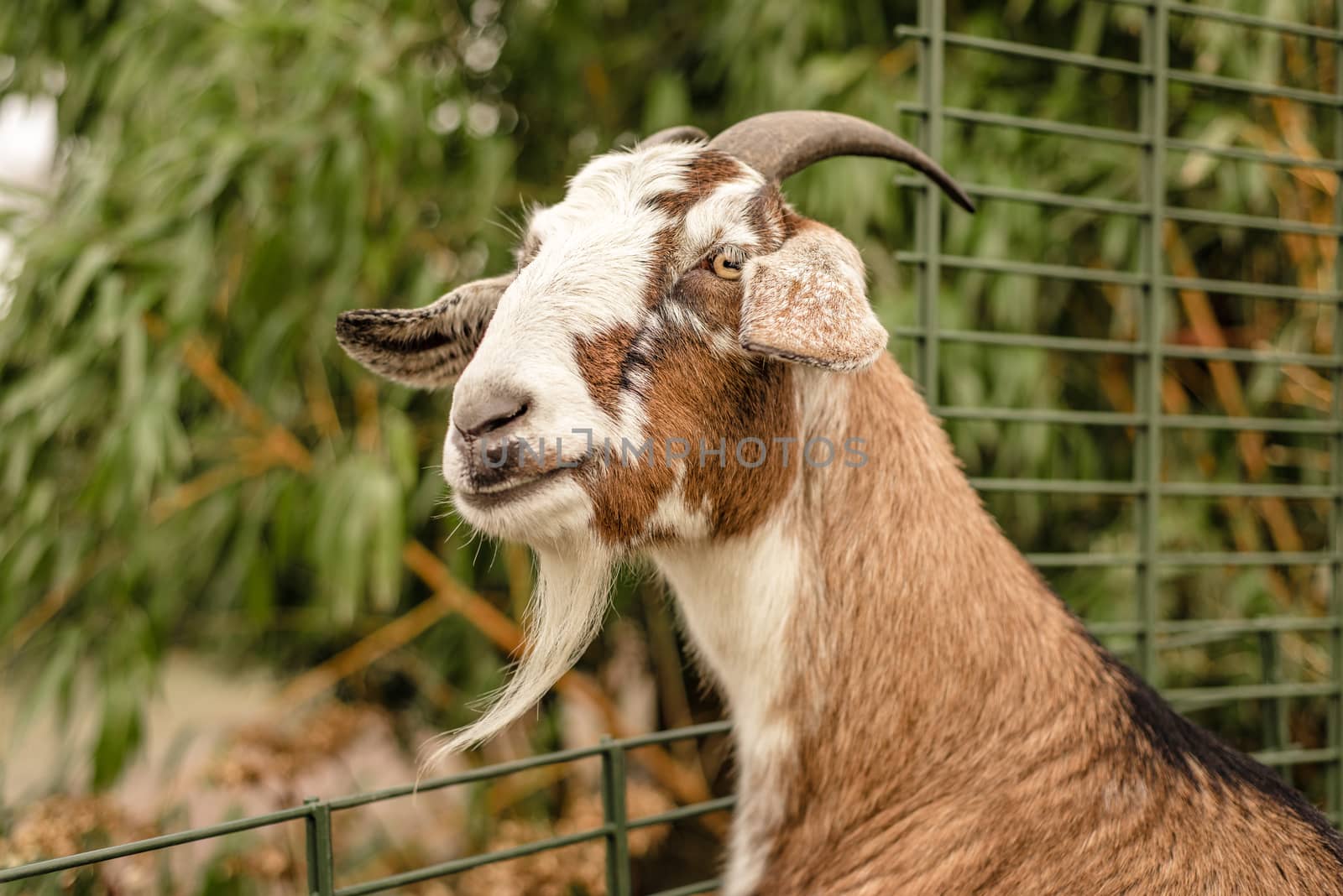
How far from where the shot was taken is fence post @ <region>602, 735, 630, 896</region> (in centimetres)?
217

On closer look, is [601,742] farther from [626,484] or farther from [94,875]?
[94,875]

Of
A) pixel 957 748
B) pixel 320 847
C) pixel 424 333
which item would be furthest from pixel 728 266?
pixel 320 847

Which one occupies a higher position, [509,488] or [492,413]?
[492,413]

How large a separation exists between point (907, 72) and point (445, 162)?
1.76m

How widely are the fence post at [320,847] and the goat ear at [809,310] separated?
41.2 inches

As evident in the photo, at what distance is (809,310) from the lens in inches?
61.2

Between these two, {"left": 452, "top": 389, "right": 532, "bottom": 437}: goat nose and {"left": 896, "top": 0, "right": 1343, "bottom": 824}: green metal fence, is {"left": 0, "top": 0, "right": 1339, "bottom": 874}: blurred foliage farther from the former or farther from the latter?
{"left": 452, "top": 389, "right": 532, "bottom": 437}: goat nose

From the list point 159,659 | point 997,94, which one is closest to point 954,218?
point 997,94

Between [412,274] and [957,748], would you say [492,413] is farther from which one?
[412,274]

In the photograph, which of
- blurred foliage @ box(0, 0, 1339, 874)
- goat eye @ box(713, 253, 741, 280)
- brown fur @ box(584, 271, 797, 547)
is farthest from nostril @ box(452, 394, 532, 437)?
blurred foliage @ box(0, 0, 1339, 874)

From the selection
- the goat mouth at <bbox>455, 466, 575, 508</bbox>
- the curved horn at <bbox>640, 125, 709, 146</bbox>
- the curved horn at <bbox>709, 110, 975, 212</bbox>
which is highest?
the curved horn at <bbox>640, 125, 709, 146</bbox>

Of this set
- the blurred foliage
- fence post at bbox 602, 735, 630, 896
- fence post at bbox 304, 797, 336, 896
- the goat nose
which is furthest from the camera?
the blurred foliage

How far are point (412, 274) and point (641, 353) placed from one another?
220 cm

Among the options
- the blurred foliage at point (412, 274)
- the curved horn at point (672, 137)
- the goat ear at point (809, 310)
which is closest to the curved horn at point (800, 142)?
the curved horn at point (672, 137)
